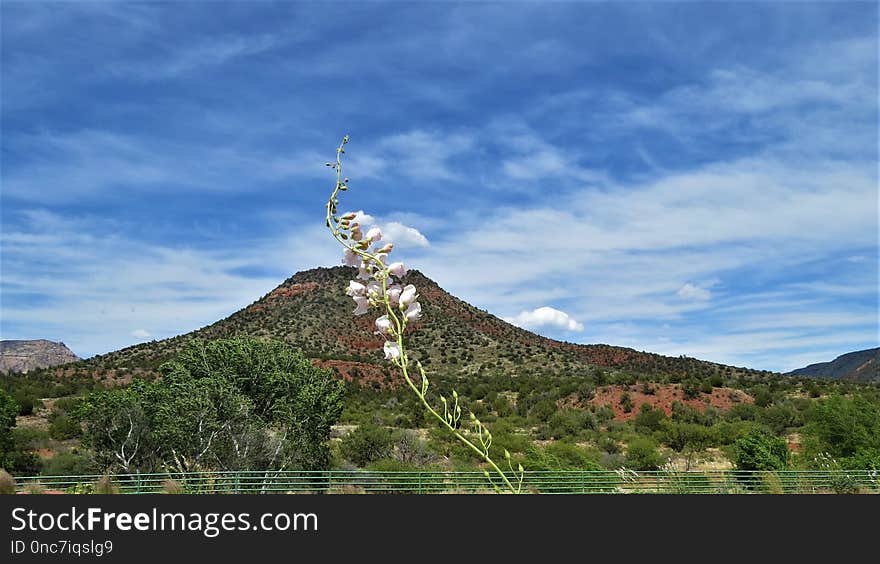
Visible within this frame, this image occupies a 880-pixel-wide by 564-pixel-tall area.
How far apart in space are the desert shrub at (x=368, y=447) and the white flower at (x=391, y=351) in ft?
63.3

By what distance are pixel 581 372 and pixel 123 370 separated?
98.2ft

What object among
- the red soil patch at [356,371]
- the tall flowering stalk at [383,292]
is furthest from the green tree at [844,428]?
the red soil patch at [356,371]

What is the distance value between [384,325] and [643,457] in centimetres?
2304

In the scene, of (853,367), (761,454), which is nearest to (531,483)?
(761,454)

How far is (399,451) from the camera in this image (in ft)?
68.8

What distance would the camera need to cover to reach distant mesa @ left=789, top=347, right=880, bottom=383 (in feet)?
228

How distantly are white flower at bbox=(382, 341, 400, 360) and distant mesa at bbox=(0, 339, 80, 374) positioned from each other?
298 feet

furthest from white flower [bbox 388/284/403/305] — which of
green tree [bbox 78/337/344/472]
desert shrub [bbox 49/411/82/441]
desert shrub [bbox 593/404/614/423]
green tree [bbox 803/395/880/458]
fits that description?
desert shrub [bbox 593/404/614/423]

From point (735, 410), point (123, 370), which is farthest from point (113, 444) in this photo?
point (123, 370)

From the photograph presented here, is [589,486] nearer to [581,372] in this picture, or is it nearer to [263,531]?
[263,531]

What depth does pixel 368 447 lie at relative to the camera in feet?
69.5

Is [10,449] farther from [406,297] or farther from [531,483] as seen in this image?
[406,297]

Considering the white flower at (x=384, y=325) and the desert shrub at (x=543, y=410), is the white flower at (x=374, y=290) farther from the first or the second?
the desert shrub at (x=543, y=410)

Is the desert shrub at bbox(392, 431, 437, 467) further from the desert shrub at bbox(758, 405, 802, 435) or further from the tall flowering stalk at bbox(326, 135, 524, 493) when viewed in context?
the tall flowering stalk at bbox(326, 135, 524, 493)
